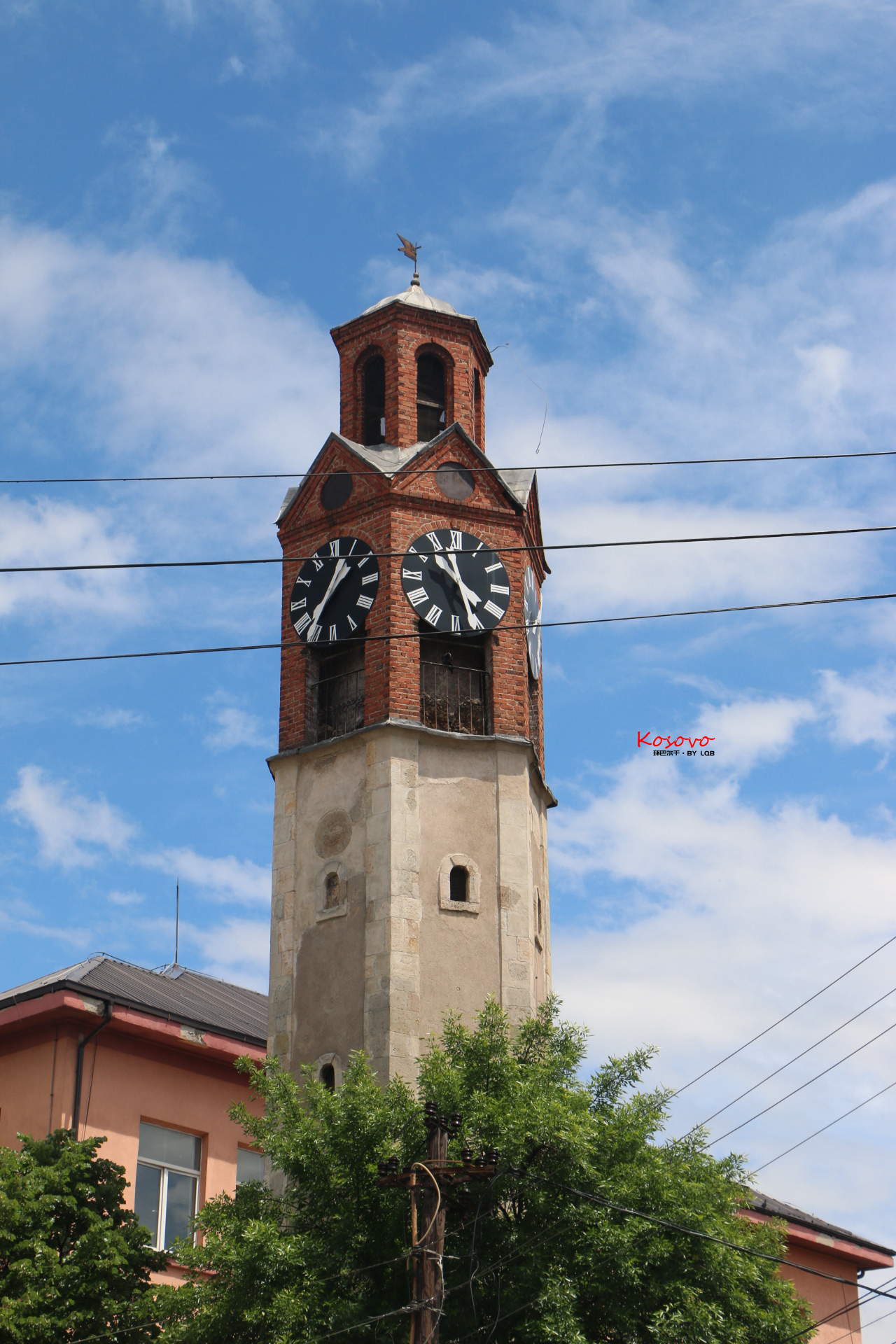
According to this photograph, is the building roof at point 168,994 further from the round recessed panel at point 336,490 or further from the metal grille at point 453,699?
the round recessed panel at point 336,490

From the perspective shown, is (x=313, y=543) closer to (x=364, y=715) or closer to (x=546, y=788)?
(x=364, y=715)

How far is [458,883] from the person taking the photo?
3039cm

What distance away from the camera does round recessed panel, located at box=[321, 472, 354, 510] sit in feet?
111

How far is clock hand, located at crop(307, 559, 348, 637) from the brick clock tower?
0.04m

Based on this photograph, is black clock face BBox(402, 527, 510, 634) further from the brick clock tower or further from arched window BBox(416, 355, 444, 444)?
arched window BBox(416, 355, 444, 444)

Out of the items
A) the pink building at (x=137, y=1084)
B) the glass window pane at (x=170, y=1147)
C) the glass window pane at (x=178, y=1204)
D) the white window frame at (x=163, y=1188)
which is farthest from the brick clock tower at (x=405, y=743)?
the glass window pane at (x=178, y=1204)

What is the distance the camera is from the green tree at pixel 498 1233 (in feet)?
69.2

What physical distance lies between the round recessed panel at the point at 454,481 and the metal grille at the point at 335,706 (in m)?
3.96

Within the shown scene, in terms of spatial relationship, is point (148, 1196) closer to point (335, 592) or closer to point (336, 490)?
point (335, 592)

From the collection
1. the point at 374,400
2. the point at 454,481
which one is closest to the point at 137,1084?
the point at 454,481

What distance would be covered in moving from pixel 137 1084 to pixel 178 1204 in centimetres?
214

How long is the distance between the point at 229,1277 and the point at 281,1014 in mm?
8243

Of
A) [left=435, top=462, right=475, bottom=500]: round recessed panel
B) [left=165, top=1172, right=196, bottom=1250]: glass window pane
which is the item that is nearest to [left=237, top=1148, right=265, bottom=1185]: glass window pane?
[left=165, top=1172, right=196, bottom=1250]: glass window pane

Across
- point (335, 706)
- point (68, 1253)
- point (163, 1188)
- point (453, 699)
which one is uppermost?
point (335, 706)
